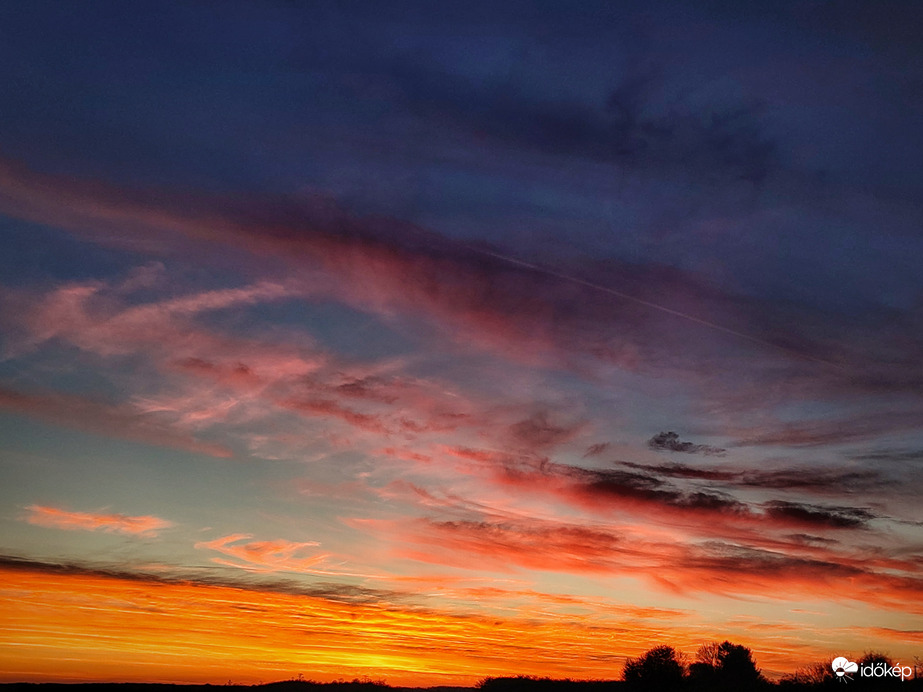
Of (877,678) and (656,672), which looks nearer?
(877,678)

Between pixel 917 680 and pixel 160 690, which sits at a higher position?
pixel 917 680

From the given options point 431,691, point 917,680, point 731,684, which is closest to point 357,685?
point 431,691

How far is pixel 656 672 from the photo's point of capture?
8394 cm

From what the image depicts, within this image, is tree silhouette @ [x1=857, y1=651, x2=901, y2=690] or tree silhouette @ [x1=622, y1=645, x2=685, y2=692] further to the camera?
tree silhouette @ [x1=622, y1=645, x2=685, y2=692]

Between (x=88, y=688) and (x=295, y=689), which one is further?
(x=295, y=689)

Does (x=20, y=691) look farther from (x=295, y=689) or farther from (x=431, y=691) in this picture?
(x=431, y=691)

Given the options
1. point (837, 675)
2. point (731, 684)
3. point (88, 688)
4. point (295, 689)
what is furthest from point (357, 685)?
point (837, 675)

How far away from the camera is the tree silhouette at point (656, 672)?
83000mm

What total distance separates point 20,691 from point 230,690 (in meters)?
24.4

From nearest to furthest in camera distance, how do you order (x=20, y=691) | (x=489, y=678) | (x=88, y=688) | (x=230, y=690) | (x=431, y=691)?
(x=20, y=691) → (x=88, y=688) → (x=230, y=690) → (x=489, y=678) → (x=431, y=691)

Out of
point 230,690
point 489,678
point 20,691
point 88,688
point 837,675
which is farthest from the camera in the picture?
point 489,678

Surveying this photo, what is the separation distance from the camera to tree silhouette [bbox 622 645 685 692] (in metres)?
83.0

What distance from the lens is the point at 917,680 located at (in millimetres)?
48562

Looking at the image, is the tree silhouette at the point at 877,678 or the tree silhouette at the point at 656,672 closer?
the tree silhouette at the point at 877,678
